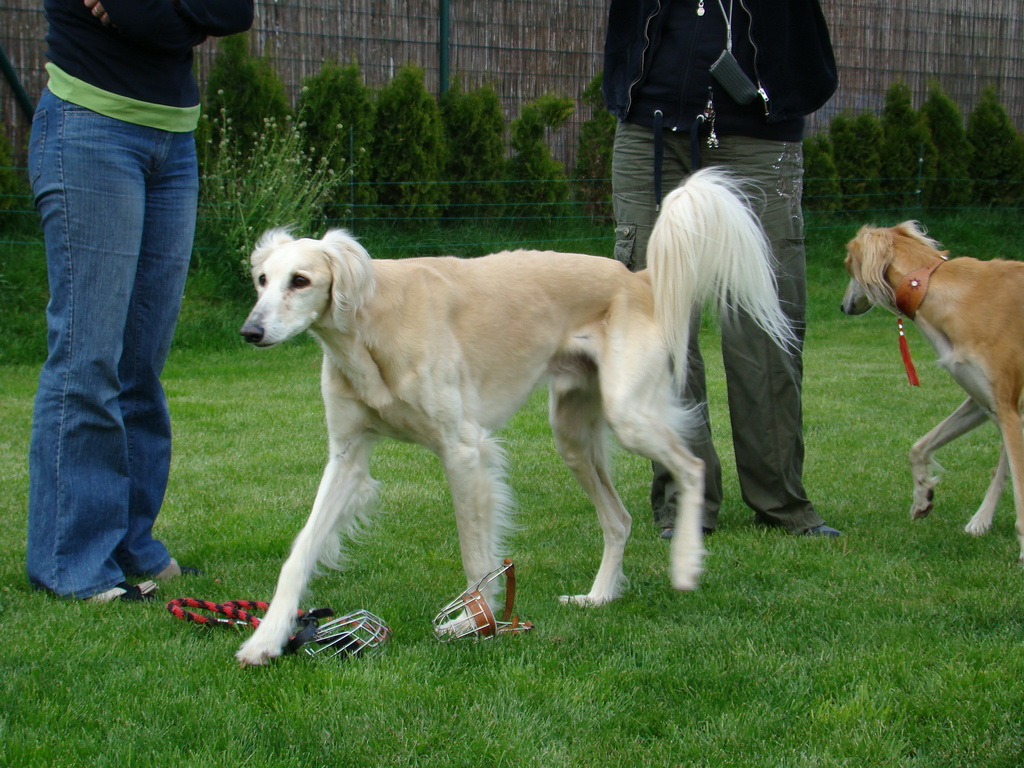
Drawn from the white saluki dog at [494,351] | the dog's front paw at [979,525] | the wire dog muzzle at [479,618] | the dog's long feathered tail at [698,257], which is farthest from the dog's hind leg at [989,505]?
the wire dog muzzle at [479,618]

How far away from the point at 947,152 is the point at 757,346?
9.30m

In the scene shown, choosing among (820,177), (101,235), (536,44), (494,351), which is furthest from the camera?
(820,177)

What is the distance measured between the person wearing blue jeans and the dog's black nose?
2.13 feet

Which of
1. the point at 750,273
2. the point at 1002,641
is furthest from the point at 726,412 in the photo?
the point at 1002,641

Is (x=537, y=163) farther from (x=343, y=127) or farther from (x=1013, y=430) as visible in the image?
(x=1013, y=430)

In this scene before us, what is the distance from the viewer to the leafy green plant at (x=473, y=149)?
10148 millimetres

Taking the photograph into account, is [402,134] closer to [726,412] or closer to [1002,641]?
[726,412]

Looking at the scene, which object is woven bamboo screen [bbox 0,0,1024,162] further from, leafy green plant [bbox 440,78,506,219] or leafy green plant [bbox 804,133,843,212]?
leafy green plant [bbox 804,133,843,212]

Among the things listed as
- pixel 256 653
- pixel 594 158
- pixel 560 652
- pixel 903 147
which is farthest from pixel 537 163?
pixel 256 653

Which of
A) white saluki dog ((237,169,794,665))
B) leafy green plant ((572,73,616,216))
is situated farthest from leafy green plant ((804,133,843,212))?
white saluki dog ((237,169,794,665))

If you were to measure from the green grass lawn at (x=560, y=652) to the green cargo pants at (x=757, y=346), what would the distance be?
193 millimetres

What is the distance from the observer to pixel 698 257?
10.8 feet

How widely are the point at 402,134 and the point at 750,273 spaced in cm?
689

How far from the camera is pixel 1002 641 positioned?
2721 millimetres
